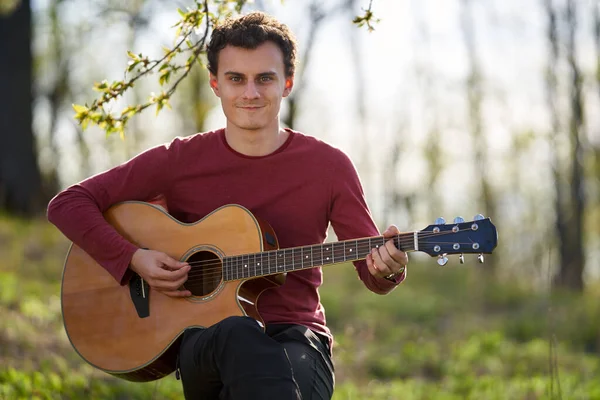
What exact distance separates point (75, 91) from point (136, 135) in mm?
2724

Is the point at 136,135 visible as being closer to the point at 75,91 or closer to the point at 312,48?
the point at 75,91

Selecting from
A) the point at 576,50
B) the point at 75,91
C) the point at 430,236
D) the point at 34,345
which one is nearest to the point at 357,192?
the point at 430,236

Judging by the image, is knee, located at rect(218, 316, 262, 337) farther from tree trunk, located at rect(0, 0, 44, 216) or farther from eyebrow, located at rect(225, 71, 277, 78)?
tree trunk, located at rect(0, 0, 44, 216)

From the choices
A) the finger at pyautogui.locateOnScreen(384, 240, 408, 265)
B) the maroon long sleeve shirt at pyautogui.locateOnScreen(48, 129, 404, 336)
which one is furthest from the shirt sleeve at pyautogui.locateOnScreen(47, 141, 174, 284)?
the finger at pyautogui.locateOnScreen(384, 240, 408, 265)

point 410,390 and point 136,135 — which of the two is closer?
point 410,390

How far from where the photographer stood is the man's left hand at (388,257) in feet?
10.4

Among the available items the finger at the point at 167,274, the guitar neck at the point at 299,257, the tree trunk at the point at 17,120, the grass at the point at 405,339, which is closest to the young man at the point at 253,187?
the finger at the point at 167,274

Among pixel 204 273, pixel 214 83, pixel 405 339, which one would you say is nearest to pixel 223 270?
pixel 204 273

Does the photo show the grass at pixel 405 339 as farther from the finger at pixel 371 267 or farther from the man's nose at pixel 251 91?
the man's nose at pixel 251 91

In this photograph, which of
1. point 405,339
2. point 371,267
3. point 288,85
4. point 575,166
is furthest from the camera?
point 575,166

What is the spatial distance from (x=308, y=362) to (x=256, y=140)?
112 cm

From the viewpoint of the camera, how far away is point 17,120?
12961 mm

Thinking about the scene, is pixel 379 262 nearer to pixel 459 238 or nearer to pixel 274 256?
pixel 459 238

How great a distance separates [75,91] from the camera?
74.8 ft
